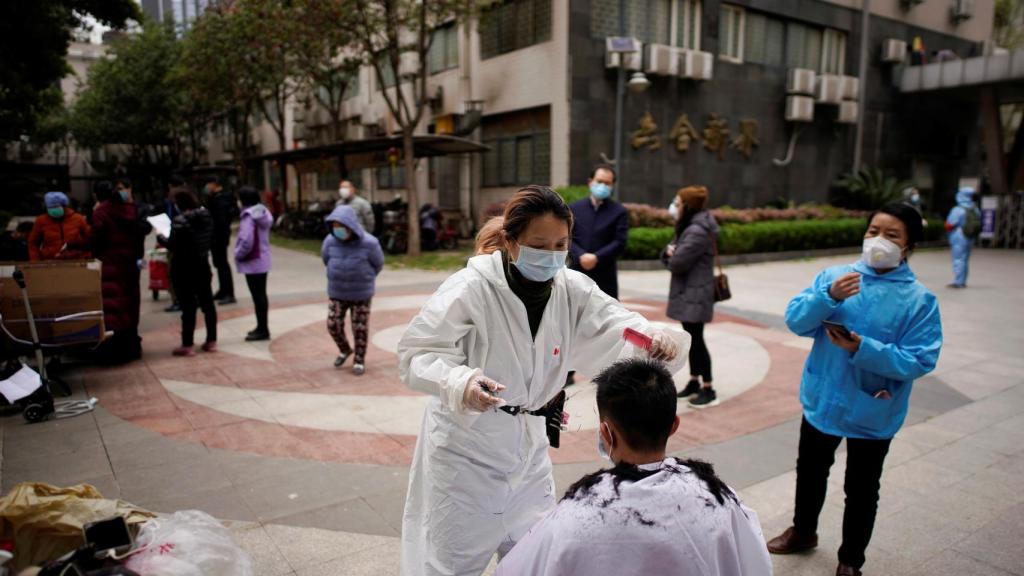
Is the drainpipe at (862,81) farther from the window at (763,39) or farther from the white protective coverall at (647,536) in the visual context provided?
the white protective coverall at (647,536)

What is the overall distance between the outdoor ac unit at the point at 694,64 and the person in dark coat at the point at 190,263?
13.5 meters

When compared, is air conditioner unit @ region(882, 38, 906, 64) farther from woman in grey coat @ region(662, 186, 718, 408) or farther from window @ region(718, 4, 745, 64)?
woman in grey coat @ region(662, 186, 718, 408)

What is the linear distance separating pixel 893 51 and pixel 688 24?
851 centimetres

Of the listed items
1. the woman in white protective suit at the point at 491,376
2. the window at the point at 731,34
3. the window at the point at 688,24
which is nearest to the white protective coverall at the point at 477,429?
the woman in white protective suit at the point at 491,376

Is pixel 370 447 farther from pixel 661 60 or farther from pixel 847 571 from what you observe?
pixel 661 60

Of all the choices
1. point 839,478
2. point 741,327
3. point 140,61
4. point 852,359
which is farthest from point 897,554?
point 140,61

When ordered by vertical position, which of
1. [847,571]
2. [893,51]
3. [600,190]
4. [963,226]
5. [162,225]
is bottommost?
[847,571]

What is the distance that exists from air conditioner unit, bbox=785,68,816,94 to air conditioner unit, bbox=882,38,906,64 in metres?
3.93

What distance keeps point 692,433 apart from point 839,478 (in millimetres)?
1059

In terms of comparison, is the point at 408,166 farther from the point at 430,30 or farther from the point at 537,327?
the point at 537,327

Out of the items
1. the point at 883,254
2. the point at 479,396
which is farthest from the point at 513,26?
the point at 479,396

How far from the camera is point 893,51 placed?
70.9 feet

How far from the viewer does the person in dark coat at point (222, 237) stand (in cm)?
969

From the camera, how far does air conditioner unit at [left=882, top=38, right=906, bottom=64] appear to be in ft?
70.8
